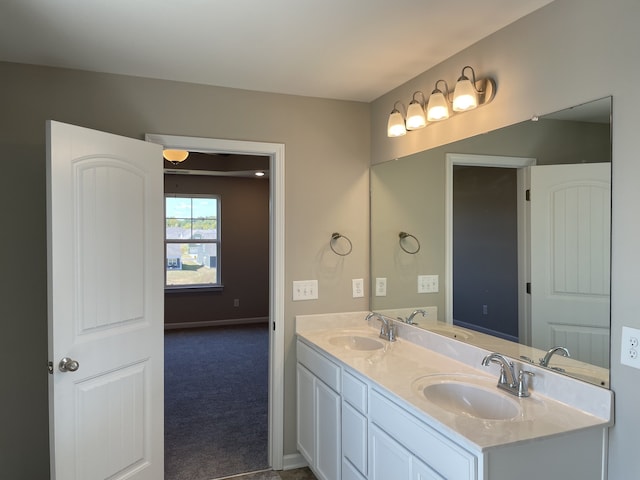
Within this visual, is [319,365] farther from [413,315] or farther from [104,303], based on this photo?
[104,303]

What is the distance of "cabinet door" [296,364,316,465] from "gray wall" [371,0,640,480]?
156 cm

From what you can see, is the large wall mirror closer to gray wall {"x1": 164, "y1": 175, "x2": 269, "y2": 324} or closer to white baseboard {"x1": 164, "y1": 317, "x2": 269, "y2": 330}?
gray wall {"x1": 164, "y1": 175, "x2": 269, "y2": 324}

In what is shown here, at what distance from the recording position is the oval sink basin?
2736 mm

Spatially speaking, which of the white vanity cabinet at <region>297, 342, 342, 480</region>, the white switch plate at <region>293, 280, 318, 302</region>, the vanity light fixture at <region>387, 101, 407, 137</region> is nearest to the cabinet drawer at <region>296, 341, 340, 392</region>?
the white vanity cabinet at <region>297, 342, 342, 480</region>

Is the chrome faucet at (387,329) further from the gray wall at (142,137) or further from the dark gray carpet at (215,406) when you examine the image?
the dark gray carpet at (215,406)

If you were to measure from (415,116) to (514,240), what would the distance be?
2.87 ft

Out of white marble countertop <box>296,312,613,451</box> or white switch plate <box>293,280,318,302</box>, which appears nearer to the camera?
white marble countertop <box>296,312,613,451</box>

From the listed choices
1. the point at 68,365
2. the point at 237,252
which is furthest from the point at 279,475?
the point at 237,252

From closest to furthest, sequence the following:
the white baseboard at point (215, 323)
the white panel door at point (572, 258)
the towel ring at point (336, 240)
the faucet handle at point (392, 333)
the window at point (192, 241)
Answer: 1. the white panel door at point (572, 258)
2. the faucet handle at point (392, 333)
3. the towel ring at point (336, 240)
4. the white baseboard at point (215, 323)
5. the window at point (192, 241)

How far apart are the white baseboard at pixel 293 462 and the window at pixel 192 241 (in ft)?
14.9

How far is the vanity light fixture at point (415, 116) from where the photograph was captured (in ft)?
7.97

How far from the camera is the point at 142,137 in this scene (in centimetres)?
260

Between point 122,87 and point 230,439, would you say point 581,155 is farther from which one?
point 230,439

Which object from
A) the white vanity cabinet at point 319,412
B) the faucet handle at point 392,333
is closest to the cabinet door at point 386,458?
the white vanity cabinet at point 319,412
